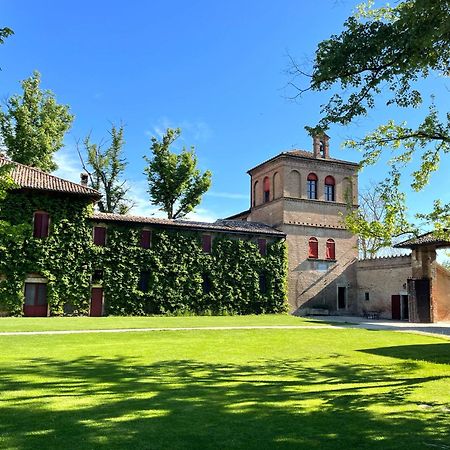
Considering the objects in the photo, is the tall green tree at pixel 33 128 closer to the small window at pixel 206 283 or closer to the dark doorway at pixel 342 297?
the small window at pixel 206 283

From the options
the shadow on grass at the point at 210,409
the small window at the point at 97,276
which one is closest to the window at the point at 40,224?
the small window at the point at 97,276

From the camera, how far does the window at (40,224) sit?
91.4ft

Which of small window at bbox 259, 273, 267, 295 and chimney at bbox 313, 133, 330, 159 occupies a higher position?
chimney at bbox 313, 133, 330, 159

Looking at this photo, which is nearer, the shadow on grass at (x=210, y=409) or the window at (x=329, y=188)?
the shadow on grass at (x=210, y=409)

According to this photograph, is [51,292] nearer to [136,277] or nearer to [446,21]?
[136,277]

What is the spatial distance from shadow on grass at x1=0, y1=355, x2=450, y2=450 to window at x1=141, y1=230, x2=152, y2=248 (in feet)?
70.2

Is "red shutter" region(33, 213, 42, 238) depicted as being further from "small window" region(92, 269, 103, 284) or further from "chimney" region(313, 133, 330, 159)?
"chimney" region(313, 133, 330, 159)

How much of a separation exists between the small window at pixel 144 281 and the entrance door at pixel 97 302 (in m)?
2.70

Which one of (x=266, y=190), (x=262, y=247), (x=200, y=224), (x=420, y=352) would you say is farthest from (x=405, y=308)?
(x=420, y=352)

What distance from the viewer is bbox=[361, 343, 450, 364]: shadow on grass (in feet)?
40.3

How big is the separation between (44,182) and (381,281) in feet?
83.8

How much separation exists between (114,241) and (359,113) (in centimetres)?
2430

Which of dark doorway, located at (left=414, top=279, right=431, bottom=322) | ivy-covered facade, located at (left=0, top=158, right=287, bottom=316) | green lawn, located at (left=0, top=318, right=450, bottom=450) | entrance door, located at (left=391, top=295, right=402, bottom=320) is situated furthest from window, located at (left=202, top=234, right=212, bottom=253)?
green lawn, located at (left=0, top=318, right=450, bottom=450)

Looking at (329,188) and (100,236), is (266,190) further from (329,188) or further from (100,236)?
(100,236)
